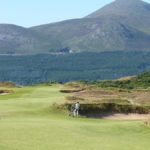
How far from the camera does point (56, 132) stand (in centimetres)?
2981

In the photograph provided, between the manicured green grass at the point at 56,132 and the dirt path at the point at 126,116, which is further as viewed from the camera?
the dirt path at the point at 126,116

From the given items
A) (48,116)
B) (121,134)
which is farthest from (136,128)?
(48,116)

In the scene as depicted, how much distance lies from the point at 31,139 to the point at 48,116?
11.6 m

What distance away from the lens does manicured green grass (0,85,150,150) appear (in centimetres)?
2625

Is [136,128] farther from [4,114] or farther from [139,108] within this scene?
[139,108]

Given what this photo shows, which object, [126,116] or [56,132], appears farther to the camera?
[126,116]

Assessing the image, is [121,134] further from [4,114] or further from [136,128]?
[4,114]

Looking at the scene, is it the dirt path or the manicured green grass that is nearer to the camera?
the manicured green grass

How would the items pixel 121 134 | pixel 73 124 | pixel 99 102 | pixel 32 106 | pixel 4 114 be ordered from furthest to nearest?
pixel 99 102 → pixel 32 106 → pixel 4 114 → pixel 73 124 → pixel 121 134

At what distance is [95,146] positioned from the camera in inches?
1052

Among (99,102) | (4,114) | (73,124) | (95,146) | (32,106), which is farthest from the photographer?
(99,102)

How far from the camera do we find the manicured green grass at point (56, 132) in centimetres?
2625

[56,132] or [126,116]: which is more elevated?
[56,132]

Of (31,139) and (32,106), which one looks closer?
(31,139)
